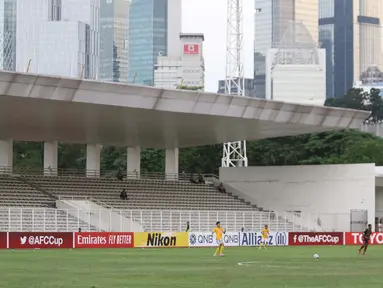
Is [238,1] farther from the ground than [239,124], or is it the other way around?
[238,1]

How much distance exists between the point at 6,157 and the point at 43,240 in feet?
70.4

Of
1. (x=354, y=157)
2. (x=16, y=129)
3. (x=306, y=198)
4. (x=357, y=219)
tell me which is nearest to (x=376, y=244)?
(x=357, y=219)

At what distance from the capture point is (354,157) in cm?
10519

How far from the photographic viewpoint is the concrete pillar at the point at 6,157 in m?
73.8

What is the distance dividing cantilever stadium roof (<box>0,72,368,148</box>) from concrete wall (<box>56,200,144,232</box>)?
5.90 m

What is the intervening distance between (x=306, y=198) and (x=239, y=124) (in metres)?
12.1

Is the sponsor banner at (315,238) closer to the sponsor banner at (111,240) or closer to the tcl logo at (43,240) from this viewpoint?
the sponsor banner at (111,240)

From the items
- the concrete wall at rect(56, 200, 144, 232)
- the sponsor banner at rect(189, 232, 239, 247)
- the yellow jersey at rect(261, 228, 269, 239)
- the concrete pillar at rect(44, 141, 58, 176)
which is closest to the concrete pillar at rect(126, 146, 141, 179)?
the concrete pillar at rect(44, 141, 58, 176)

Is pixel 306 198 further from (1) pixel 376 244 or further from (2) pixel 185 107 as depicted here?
(2) pixel 185 107

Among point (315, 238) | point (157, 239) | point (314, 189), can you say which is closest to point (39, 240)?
point (157, 239)

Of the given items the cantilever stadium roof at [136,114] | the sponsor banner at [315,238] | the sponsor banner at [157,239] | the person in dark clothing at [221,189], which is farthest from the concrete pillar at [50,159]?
the sponsor banner at [315,238]

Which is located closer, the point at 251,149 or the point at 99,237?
the point at 99,237

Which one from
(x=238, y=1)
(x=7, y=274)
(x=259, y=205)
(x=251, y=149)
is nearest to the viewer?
(x=7, y=274)

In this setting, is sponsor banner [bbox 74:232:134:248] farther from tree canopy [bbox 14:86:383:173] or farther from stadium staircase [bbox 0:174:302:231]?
tree canopy [bbox 14:86:383:173]
